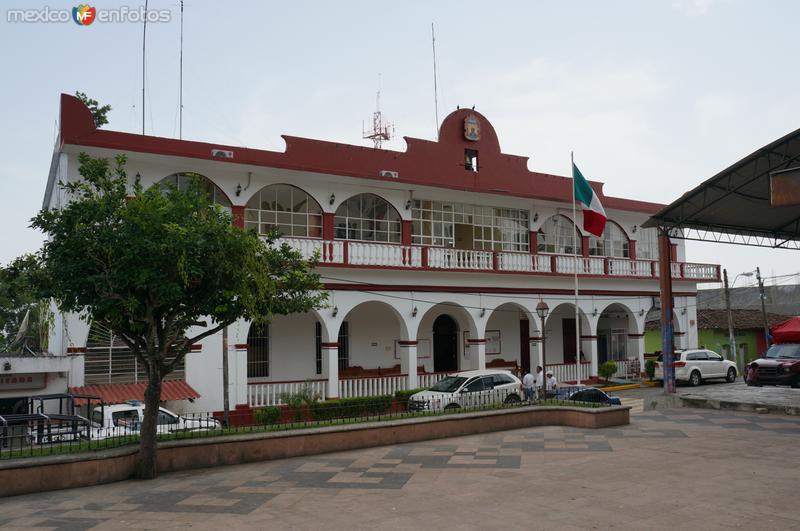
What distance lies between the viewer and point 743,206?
19.5 metres

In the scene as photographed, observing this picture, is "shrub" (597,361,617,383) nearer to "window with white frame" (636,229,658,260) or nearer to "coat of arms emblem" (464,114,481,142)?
"window with white frame" (636,229,658,260)

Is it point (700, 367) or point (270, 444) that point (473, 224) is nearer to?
point (700, 367)

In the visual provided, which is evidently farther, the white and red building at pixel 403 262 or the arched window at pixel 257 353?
the arched window at pixel 257 353

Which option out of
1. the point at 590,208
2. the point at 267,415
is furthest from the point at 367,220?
the point at 267,415

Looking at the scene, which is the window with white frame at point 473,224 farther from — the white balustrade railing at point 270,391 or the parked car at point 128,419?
the parked car at point 128,419

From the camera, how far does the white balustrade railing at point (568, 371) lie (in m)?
25.4

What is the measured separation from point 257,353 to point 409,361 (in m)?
4.78

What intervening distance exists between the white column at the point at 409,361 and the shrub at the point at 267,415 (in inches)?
198

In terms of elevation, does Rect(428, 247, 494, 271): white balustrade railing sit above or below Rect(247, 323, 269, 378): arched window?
above

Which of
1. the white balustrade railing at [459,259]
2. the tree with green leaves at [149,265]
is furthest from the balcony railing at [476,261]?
the tree with green leaves at [149,265]

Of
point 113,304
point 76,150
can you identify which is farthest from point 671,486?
point 76,150

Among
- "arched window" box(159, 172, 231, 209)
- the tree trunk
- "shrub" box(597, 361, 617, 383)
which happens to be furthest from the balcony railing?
the tree trunk

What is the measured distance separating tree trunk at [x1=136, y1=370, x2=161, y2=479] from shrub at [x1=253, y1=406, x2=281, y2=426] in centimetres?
686

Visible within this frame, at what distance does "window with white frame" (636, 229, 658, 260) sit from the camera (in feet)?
99.5
